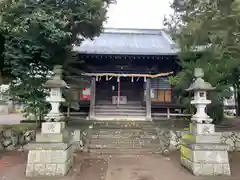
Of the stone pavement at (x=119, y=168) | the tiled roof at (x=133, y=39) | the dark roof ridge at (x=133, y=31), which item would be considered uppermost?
the dark roof ridge at (x=133, y=31)

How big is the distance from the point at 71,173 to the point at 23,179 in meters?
1.17

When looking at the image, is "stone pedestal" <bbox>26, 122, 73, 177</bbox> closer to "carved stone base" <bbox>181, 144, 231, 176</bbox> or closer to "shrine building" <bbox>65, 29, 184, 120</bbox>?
"carved stone base" <bbox>181, 144, 231, 176</bbox>

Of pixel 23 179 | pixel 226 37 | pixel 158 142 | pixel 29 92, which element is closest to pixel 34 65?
pixel 29 92

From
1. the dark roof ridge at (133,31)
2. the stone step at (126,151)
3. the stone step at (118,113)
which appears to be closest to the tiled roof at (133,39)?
the dark roof ridge at (133,31)

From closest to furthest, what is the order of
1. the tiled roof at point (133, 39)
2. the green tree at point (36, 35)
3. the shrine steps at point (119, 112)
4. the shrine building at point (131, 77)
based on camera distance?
1. the green tree at point (36, 35)
2. the shrine building at point (131, 77)
3. the shrine steps at point (119, 112)
4. the tiled roof at point (133, 39)

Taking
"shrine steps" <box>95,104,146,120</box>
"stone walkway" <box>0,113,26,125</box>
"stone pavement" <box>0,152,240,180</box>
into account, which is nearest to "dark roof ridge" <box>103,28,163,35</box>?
"shrine steps" <box>95,104,146,120</box>

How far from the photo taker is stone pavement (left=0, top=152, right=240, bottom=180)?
499cm

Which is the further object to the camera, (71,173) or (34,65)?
(34,65)

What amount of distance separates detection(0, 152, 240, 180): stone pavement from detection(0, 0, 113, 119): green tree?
2.23m

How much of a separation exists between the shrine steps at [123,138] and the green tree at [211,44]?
2.19 m

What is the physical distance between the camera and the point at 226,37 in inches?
212

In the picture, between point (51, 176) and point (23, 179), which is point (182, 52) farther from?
point (23, 179)

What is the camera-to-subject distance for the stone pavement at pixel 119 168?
16.4ft

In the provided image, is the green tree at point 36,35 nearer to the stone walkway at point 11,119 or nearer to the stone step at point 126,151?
the stone step at point 126,151
